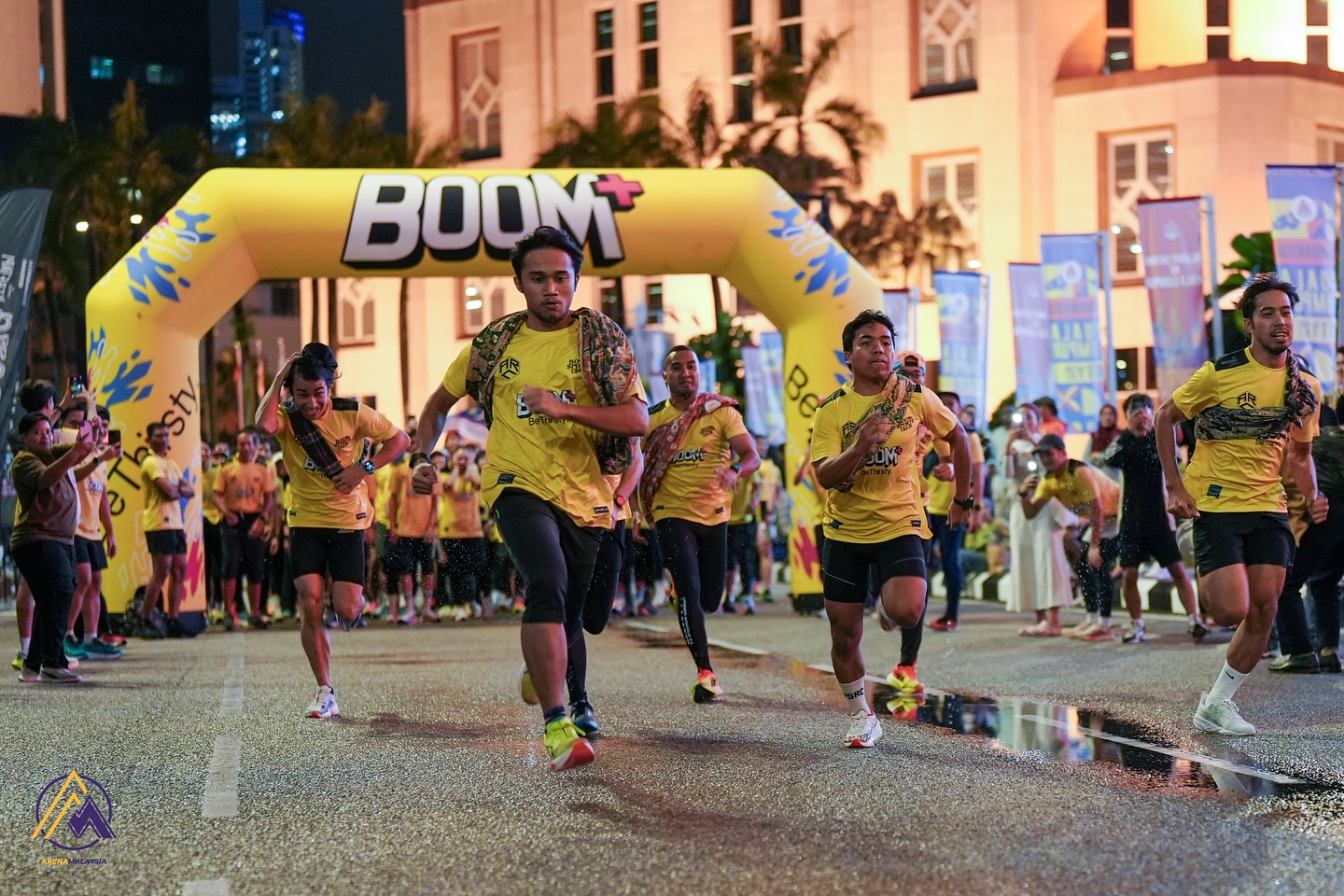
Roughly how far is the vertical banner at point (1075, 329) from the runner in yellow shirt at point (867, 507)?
20.1 metres

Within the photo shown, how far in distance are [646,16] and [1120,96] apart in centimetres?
1806

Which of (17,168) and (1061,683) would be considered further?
(17,168)

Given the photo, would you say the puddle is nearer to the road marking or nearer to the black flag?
the road marking

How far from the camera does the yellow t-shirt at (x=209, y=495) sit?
61.0ft

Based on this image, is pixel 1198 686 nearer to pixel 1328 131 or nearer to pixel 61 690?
pixel 61 690

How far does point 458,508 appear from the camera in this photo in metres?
20.0

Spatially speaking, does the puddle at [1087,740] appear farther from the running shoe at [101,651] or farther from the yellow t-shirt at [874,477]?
the running shoe at [101,651]

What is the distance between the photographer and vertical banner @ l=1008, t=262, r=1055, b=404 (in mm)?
29219

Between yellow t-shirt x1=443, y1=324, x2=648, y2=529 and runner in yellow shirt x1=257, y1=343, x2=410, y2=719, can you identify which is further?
runner in yellow shirt x1=257, y1=343, x2=410, y2=719

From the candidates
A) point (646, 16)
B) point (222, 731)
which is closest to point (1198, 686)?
point (222, 731)

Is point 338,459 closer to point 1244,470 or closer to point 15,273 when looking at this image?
point 1244,470

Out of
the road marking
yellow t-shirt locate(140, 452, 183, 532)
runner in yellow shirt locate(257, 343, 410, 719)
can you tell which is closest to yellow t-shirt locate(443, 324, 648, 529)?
the road marking

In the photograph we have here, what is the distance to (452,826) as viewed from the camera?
572cm

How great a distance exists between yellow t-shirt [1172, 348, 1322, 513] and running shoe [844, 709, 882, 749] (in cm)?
189
